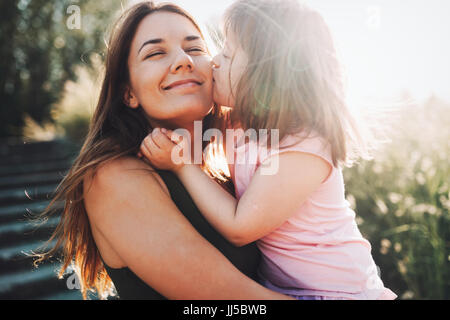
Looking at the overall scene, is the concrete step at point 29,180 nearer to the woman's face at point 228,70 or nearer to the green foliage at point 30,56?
the woman's face at point 228,70

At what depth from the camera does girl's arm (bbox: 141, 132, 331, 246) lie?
147 centimetres

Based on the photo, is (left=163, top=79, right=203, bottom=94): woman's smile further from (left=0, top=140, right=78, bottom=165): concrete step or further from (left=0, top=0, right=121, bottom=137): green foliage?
(left=0, top=0, right=121, bottom=137): green foliage

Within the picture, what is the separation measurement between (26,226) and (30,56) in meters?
17.2

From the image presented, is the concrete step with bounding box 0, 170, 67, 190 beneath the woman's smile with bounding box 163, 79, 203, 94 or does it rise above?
beneath

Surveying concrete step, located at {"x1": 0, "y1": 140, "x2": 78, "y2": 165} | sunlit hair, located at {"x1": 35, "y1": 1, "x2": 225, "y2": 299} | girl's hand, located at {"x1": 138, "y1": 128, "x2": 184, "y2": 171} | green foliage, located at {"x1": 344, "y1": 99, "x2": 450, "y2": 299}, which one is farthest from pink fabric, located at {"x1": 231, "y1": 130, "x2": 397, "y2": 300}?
concrete step, located at {"x1": 0, "y1": 140, "x2": 78, "y2": 165}

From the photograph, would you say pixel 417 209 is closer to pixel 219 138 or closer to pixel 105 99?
pixel 219 138

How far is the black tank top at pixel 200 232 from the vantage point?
1.50 m

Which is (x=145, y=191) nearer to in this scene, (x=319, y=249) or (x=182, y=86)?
(x=182, y=86)

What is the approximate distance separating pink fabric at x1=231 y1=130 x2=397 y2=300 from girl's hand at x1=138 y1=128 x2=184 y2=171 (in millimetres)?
352

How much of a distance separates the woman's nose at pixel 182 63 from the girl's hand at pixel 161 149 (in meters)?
0.37

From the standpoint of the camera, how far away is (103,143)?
1685 mm

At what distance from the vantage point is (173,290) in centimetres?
141

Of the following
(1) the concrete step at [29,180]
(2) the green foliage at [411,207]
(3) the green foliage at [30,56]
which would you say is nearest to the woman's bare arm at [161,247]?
(2) the green foliage at [411,207]

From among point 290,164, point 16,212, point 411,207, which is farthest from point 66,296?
point 411,207
